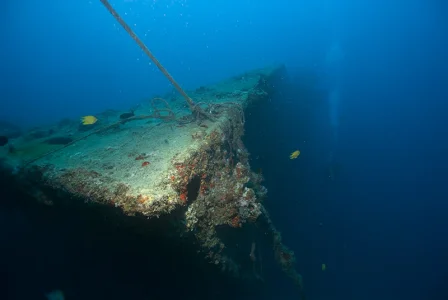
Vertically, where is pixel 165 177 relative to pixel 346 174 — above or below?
below

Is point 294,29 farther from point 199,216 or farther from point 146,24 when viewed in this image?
point 146,24

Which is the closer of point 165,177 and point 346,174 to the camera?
point 165,177

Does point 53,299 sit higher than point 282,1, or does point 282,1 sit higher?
point 282,1

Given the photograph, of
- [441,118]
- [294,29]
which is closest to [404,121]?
[441,118]

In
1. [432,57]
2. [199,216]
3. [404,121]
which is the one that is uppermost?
[432,57]

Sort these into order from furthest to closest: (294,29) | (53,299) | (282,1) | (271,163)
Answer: (282,1) < (294,29) < (271,163) < (53,299)

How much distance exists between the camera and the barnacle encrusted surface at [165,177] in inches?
120

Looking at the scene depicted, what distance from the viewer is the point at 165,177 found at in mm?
3117

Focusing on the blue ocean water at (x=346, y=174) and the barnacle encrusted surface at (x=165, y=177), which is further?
the blue ocean water at (x=346, y=174)

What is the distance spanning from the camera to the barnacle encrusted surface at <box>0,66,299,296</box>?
9.97ft

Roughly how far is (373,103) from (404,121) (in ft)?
15.6

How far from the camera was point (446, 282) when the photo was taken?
51.9 ft

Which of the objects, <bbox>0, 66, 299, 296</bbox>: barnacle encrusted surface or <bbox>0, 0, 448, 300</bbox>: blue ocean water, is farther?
<bbox>0, 0, 448, 300</bbox>: blue ocean water

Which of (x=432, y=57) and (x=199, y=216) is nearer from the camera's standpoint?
(x=199, y=216)
